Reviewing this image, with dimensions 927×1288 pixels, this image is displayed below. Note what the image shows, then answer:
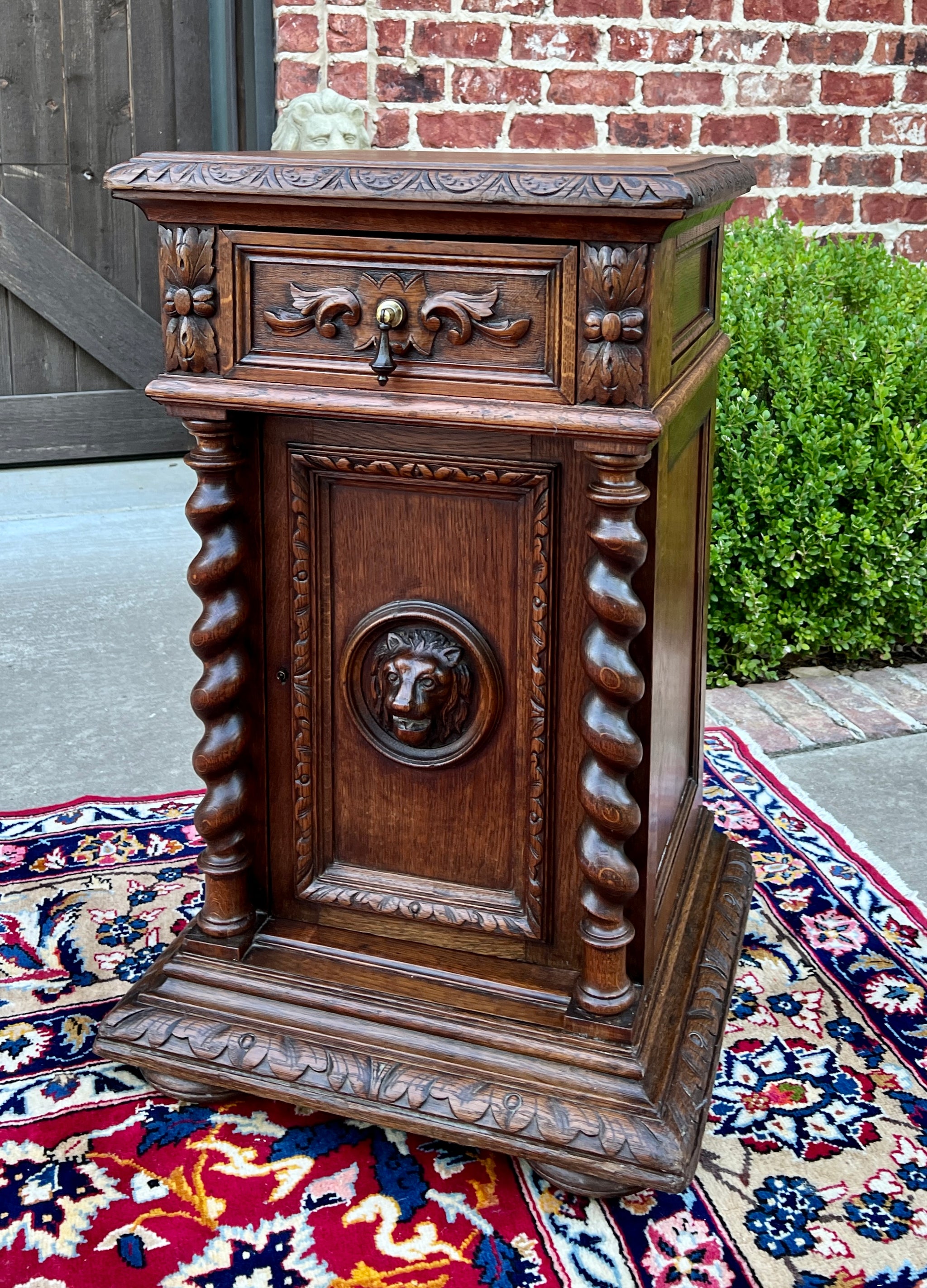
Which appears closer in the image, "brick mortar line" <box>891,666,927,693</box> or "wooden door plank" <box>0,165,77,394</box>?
"brick mortar line" <box>891,666,927,693</box>

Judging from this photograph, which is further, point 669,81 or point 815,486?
point 669,81

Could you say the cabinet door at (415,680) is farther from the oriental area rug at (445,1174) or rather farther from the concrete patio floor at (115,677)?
the concrete patio floor at (115,677)

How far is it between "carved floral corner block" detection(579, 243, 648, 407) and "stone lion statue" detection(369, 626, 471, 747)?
0.39m

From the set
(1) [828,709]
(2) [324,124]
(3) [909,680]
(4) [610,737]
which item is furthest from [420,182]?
(2) [324,124]

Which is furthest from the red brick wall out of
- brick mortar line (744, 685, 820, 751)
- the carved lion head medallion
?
the carved lion head medallion

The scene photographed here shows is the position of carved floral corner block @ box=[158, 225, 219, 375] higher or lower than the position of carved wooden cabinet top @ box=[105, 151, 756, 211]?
lower

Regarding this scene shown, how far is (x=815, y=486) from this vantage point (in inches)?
122

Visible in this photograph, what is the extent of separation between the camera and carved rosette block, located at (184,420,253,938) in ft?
5.27

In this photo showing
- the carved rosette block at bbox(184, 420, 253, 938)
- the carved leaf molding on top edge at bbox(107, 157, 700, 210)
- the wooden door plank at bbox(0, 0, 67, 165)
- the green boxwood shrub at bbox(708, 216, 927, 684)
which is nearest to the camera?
the carved leaf molding on top edge at bbox(107, 157, 700, 210)

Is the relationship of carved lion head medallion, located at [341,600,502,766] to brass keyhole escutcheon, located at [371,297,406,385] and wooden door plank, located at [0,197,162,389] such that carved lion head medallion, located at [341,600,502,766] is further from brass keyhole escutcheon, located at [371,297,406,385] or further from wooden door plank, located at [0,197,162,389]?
wooden door plank, located at [0,197,162,389]

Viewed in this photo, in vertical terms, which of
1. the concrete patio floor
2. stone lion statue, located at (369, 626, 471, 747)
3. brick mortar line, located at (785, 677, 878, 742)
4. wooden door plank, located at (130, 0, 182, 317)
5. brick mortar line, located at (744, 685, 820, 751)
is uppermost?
wooden door plank, located at (130, 0, 182, 317)

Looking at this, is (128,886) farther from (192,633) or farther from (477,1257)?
(477,1257)

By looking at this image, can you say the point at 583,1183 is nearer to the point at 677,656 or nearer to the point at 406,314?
the point at 677,656

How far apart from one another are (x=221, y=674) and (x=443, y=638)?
Answer: 0.98 ft
